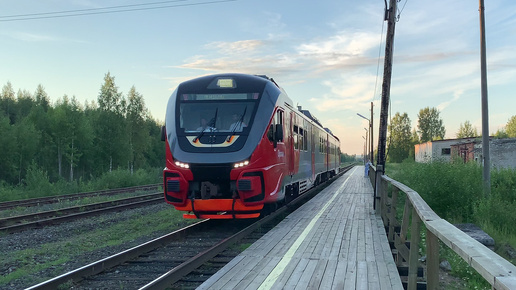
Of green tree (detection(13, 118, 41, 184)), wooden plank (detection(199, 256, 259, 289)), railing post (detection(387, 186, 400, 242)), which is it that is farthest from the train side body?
green tree (detection(13, 118, 41, 184))

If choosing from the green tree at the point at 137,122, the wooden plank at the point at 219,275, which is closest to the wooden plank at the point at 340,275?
the wooden plank at the point at 219,275

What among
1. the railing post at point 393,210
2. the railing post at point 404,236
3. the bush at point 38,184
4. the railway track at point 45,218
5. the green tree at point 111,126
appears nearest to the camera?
the railing post at point 404,236

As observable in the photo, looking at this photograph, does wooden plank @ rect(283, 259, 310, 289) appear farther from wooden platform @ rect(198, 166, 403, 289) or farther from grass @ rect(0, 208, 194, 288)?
grass @ rect(0, 208, 194, 288)

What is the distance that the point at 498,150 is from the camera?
3966 centimetres

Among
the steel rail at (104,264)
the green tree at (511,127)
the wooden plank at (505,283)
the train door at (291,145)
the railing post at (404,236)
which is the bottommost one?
the steel rail at (104,264)

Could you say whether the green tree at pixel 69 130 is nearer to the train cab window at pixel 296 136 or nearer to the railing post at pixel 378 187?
the train cab window at pixel 296 136

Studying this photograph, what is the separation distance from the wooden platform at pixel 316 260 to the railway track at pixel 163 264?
2.07ft

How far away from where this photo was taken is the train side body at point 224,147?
29.2 ft

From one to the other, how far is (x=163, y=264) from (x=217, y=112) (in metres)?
3.79

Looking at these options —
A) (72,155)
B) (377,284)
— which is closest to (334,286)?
(377,284)

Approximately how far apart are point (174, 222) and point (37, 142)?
4463 centimetres

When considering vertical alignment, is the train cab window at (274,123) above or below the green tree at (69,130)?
below

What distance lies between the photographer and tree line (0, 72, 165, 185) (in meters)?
47.8

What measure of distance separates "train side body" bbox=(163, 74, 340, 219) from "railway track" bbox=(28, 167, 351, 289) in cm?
60
